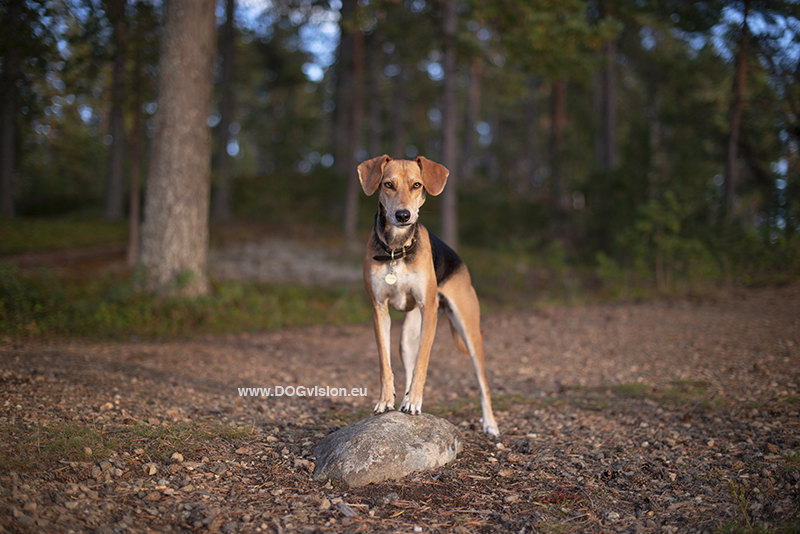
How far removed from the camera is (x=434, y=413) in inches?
206

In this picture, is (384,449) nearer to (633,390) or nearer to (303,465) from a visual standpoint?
(303,465)

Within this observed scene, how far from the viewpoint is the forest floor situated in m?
3.05

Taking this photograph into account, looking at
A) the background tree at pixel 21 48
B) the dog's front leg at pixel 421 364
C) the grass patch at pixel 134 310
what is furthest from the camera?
the background tree at pixel 21 48

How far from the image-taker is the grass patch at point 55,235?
13.5m

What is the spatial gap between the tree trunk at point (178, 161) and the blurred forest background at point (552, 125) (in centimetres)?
65

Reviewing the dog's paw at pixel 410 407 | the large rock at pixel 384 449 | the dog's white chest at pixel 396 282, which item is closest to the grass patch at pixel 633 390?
the large rock at pixel 384 449

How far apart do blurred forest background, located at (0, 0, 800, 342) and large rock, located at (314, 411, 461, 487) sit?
2095mm

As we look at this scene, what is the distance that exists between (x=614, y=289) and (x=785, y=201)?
4318 millimetres

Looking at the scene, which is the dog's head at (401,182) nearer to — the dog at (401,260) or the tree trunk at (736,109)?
the dog at (401,260)

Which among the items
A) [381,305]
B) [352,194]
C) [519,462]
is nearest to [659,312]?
[519,462]

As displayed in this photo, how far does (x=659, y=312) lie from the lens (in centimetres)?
945

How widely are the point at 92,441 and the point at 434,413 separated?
3.02m

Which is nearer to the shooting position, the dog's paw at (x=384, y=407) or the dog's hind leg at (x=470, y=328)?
the dog's paw at (x=384, y=407)

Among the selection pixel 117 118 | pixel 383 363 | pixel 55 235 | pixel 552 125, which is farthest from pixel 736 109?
pixel 55 235
